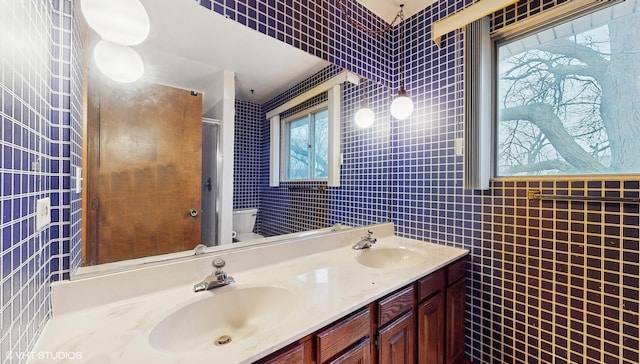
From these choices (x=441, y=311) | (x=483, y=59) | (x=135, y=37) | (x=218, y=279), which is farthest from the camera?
(x=483, y=59)

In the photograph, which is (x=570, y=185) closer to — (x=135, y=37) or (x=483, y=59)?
(x=483, y=59)

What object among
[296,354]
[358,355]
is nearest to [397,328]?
[358,355]

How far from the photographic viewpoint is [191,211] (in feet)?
3.82

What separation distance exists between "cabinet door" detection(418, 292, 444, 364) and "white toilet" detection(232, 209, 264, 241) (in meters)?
0.93

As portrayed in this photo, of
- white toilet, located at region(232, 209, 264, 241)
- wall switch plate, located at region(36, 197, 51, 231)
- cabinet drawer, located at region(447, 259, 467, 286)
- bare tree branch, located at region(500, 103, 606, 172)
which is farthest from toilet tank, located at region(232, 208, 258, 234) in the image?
bare tree branch, located at region(500, 103, 606, 172)

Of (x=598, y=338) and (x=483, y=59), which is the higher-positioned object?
(x=483, y=59)

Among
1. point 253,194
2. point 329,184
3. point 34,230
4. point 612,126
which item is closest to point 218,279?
point 253,194

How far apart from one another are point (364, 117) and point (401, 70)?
52 cm

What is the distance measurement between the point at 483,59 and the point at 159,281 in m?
2.04

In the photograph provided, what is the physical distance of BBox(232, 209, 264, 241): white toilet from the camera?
50.4 inches

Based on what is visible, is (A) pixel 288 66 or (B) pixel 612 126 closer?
(B) pixel 612 126

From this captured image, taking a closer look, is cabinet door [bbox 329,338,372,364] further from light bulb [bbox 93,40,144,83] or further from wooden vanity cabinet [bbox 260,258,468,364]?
light bulb [bbox 93,40,144,83]

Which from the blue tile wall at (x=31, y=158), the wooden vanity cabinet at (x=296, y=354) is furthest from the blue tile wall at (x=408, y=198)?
the wooden vanity cabinet at (x=296, y=354)

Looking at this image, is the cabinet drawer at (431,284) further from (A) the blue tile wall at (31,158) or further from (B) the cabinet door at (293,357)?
(A) the blue tile wall at (31,158)
